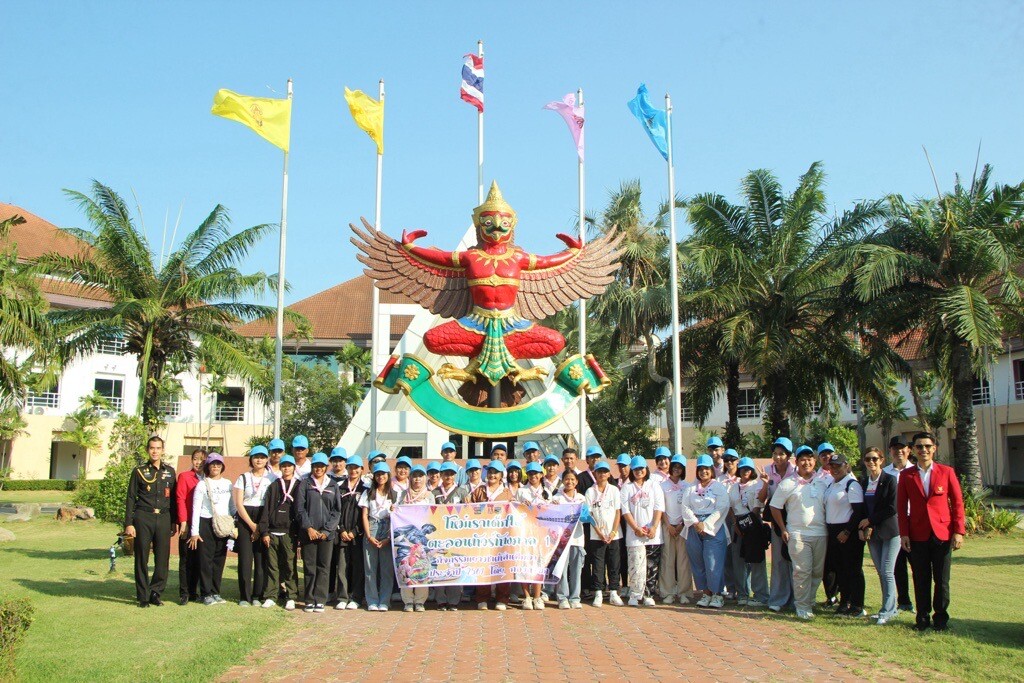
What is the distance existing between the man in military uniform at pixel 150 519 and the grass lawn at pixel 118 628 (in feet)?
0.82

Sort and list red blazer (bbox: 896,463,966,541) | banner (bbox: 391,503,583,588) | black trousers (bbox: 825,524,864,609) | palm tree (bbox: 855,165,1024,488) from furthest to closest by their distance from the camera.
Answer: palm tree (bbox: 855,165,1024,488), banner (bbox: 391,503,583,588), black trousers (bbox: 825,524,864,609), red blazer (bbox: 896,463,966,541)

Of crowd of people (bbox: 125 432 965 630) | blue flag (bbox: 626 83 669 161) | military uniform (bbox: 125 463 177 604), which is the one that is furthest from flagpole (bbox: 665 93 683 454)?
military uniform (bbox: 125 463 177 604)

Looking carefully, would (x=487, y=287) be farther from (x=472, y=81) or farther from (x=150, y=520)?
(x=472, y=81)

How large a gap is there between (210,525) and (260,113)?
35.6 feet

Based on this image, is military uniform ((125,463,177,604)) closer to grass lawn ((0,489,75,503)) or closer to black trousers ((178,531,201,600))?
black trousers ((178,531,201,600))

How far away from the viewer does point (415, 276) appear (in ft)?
48.3

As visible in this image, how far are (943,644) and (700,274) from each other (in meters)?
14.5

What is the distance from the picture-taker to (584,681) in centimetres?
Answer: 664

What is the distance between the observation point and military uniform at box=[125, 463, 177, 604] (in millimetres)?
9359

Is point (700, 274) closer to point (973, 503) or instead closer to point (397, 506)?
point (973, 503)

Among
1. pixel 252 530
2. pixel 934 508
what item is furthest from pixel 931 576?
pixel 252 530

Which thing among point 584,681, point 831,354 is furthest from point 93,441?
point 584,681

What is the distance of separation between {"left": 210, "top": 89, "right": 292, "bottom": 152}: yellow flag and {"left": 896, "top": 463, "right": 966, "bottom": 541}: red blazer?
45.9ft

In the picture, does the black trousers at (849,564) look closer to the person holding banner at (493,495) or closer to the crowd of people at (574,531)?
the crowd of people at (574,531)
